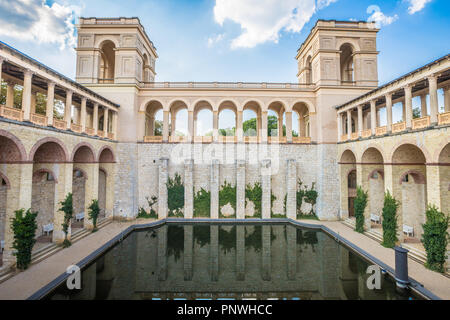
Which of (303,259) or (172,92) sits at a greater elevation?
(172,92)

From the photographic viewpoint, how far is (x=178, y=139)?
1873 centimetres

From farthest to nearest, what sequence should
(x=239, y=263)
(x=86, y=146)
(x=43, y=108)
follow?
(x=43, y=108) < (x=86, y=146) < (x=239, y=263)

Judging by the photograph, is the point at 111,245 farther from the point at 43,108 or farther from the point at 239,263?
the point at 43,108

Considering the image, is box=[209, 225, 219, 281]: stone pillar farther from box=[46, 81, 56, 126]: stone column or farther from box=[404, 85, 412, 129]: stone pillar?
box=[404, 85, 412, 129]: stone pillar

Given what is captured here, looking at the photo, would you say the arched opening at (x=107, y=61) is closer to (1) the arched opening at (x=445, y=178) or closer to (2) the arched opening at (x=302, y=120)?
(2) the arched opening at (x=302, y=120)

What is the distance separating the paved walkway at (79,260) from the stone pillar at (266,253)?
5008mm

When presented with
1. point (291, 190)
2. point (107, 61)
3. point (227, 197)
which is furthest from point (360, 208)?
point (107, 61)

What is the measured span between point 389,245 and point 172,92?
65.3 feet

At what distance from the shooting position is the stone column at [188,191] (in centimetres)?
1748

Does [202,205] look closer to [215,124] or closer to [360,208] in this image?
[215,124]

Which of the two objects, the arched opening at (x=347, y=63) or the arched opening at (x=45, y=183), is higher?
the arched opening at (x=347, y=63)

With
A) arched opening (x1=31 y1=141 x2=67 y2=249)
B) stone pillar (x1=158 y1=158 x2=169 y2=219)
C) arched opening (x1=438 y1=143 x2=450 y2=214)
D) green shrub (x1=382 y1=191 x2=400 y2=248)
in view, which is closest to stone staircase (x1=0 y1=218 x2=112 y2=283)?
arched opening (x1=31 y1=141 x2=67 y2=249)

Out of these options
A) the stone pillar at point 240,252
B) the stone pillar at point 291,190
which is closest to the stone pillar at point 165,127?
the stone pillar at point 240,252

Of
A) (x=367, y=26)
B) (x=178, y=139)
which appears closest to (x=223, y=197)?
(x=178, y=139)
